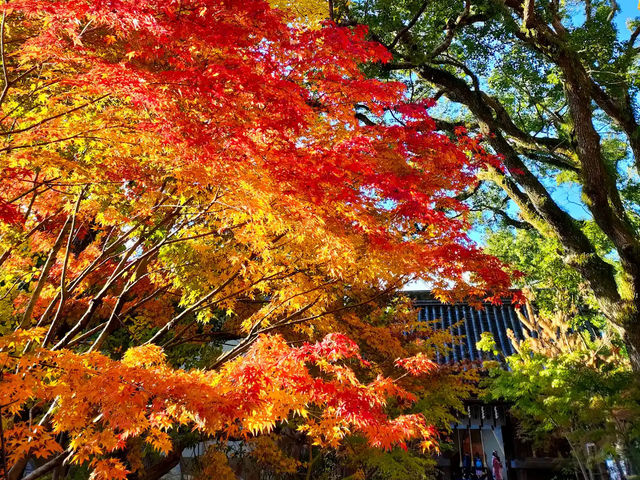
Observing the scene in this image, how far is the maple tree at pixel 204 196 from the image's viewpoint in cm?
369

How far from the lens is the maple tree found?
12.1 feet

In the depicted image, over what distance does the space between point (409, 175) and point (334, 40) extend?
7.13ft

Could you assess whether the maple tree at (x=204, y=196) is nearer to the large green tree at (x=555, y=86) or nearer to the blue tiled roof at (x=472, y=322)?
the large green tree at (x=555, y=86)

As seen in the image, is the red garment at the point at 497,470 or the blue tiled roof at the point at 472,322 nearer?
the red garment at the point at 497,470

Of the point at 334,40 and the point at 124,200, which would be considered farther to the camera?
the point at 124,200

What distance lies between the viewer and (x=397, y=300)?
445 inches

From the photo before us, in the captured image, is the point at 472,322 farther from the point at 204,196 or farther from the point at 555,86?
the point at 204,196

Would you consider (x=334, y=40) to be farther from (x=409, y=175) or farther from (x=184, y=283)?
(x=184, y=283)

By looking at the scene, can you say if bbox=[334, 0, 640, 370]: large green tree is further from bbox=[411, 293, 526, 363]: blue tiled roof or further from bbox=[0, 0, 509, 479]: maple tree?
bbox=[411, 293, 526, 363]: blue tiled roof

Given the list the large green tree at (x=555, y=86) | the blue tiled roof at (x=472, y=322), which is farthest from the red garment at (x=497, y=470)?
the large green tree at (x=555, y=86)

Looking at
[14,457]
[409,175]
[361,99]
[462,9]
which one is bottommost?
[14,457]

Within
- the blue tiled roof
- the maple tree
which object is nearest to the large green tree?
the maple tree

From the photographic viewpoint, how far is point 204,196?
225 inches

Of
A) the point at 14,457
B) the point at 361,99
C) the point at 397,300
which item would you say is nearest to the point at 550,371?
the point at 397,300
